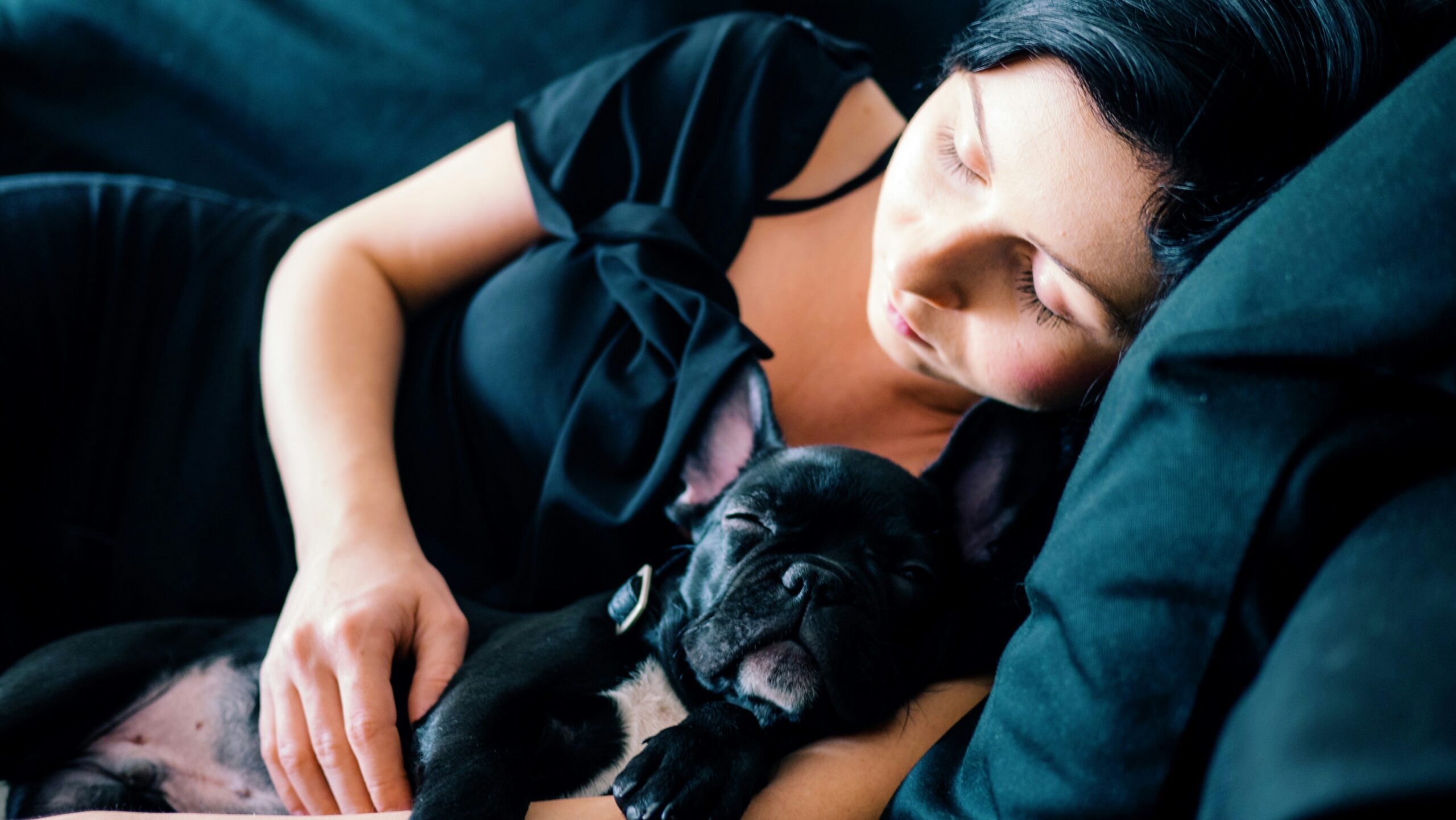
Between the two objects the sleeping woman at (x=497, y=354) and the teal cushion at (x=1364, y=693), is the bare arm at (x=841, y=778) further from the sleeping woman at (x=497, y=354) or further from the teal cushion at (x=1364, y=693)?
the teal cushion at (x=1364, y=693)

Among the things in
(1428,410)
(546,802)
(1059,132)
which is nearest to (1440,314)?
(1428,410)

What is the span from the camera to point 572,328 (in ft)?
3.91

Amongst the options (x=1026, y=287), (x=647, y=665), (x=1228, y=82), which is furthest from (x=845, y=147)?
(x=647, y=665)

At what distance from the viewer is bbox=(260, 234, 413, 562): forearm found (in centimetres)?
110

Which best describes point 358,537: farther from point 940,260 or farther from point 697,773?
point 940,260

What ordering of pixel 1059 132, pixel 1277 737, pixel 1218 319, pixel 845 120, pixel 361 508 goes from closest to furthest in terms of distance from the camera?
pixel 1277 737 → pixel 1218 319 → pixel 1059 132 → pixel 361 508 → pixel 845 120

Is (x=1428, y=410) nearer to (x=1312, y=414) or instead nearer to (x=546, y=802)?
(x=1312, y=414)

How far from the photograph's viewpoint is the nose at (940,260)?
85 centimetres

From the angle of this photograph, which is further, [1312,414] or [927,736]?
[927,736]

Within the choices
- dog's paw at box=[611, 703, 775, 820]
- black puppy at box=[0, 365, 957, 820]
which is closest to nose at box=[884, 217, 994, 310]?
black puppy at box=[0, 365, 957, 820]

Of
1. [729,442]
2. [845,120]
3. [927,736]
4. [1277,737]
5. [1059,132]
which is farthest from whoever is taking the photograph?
[845,120]

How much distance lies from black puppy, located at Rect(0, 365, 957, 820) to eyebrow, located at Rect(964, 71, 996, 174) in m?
0.40

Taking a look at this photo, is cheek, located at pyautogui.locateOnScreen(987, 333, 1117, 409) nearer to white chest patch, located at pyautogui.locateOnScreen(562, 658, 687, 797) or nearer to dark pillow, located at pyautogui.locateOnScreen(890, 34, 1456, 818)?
dark pillow, located at pyautogui.locateOnScreen(890, 34, 1456, 818)

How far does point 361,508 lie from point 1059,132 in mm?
892
